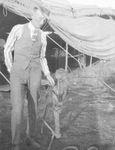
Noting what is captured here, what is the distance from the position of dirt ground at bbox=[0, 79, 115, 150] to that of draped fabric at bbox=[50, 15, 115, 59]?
1558mm

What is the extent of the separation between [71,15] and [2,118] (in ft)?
15.0

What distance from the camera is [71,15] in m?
8.43

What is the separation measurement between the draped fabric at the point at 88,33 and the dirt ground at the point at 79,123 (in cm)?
156

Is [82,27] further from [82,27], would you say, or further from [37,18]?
[37,18]

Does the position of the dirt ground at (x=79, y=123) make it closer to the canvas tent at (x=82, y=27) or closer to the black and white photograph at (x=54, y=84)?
the black and white photograph at (x=54, y=84)

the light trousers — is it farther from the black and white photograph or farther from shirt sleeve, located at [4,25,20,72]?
shirt sleeve, located at [4,25,20,72]

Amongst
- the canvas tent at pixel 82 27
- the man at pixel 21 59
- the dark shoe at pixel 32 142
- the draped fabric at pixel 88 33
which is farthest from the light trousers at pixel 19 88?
the draped fabric at pixel 88 33

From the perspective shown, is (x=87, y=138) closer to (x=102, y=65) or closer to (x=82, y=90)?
(x=82, y=90)

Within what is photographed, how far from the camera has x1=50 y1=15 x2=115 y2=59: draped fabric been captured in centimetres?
775

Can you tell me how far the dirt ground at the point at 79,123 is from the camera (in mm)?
3879

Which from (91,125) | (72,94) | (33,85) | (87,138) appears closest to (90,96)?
(72,94)

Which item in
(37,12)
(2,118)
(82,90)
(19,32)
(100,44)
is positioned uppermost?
(37,12)

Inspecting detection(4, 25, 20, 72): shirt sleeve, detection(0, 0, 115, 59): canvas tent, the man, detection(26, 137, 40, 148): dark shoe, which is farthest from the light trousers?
detection(0, 0, 115, 59): canvas tent

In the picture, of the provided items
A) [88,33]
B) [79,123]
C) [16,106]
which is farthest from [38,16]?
[88,33]
